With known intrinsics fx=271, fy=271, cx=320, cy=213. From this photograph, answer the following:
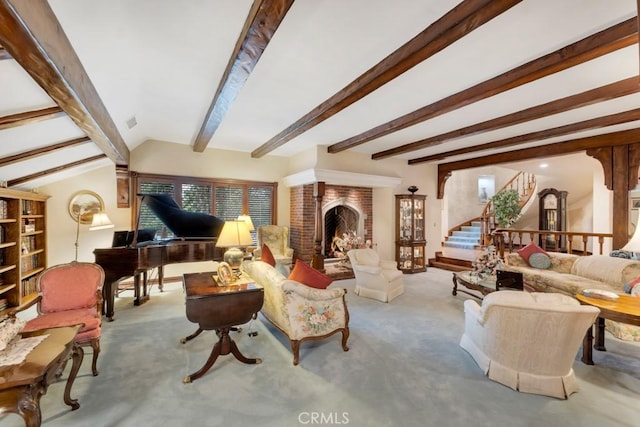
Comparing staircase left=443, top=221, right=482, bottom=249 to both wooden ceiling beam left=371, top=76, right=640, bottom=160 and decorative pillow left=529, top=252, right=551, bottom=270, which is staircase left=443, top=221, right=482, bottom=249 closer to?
decorative pillow left=529, top=252, right=551, bottom=270

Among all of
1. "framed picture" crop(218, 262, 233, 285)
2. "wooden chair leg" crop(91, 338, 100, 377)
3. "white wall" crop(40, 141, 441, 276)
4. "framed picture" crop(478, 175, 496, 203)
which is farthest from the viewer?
"framed picture" crop(478, 175, 496, 203)

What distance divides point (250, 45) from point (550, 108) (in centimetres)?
355

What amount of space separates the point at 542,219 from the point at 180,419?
33.0 feet

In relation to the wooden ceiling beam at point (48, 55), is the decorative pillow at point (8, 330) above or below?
below

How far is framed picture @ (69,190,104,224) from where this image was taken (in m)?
4.47

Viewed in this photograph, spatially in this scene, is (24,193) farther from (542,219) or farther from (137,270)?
(542,219)

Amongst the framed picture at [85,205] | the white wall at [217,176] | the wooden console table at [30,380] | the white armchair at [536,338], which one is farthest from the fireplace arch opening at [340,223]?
the wooden console table at [30,380]

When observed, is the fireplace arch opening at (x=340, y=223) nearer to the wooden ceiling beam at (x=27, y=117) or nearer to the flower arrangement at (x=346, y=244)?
the flower arrangement at (x=346, y=244)

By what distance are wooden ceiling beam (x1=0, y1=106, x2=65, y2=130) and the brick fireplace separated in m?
4.04

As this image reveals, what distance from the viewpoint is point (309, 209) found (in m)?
5.84

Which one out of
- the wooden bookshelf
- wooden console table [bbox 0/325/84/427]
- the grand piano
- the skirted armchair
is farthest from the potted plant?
the wooden bookshelf

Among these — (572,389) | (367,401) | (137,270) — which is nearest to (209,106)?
(137,270)

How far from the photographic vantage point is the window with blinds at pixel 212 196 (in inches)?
200

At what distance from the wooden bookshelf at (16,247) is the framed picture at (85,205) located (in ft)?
1.32
